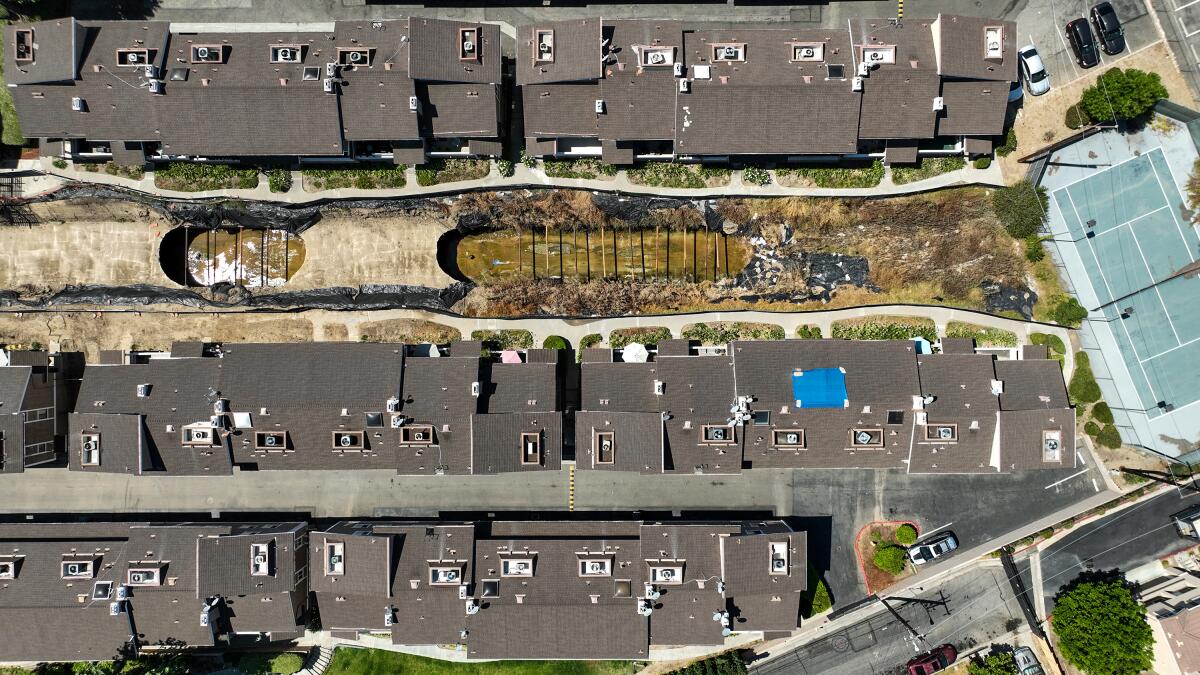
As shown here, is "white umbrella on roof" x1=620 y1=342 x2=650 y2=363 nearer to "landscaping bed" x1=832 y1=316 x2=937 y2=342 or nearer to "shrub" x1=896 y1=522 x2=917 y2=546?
"landscaping bed" x1=832 y1=316 x2=937 y2=342

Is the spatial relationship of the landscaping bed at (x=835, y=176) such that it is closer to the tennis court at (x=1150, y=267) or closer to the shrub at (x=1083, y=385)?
the tennis court at (x=1150, y=267)

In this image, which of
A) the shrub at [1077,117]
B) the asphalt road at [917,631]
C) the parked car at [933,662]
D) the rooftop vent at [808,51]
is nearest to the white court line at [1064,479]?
the asphalt road at [917,631]

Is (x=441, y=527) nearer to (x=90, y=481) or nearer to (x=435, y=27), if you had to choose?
(x=90, y=481)

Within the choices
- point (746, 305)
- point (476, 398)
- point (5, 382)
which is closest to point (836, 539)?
point (746, 305)

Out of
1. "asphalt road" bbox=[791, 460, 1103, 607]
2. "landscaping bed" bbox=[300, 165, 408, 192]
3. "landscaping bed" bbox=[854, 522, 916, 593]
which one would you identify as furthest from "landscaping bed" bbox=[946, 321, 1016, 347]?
"landscaping bed" bbox=[300, 165, 408, 192]

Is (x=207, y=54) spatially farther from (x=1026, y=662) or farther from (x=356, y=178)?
(x=1026, y=662)

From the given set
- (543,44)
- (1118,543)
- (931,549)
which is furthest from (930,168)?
(1118,543)
